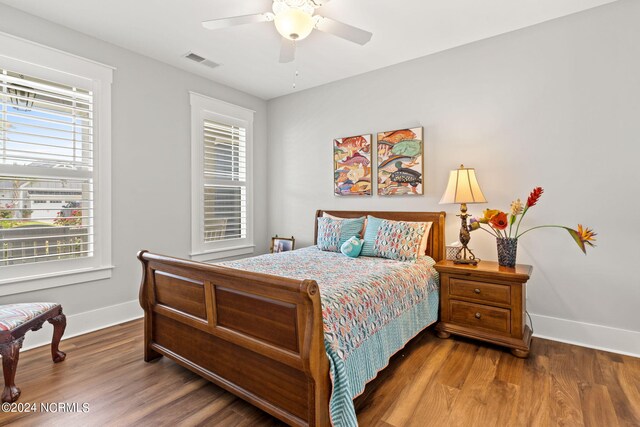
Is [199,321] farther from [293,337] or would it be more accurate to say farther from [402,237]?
[402,237]

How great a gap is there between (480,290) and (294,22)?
250 cm

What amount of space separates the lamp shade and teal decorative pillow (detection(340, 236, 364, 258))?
0.92 metres

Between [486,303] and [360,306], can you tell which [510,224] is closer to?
[486,303]

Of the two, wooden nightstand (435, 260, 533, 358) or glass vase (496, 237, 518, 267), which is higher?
glass vase (496, 237, 518, 267)

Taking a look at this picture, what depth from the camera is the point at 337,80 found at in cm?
408

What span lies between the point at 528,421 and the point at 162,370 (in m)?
2.36

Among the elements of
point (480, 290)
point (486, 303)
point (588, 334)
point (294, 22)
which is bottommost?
point (588, 334)

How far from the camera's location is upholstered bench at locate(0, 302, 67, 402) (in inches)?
76.0

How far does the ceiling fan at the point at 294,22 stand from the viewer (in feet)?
6.82

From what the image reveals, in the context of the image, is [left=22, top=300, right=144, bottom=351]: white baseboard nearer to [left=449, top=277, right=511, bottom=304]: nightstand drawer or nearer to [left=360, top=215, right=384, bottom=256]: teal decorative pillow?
[left=360, top=215, right=384, bottom=256]: teal decorative pillow

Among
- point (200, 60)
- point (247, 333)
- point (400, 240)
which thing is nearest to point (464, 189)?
point (400, 240)

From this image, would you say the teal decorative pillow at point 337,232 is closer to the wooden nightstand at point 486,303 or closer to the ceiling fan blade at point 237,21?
the wooden nightstand at point 486,303

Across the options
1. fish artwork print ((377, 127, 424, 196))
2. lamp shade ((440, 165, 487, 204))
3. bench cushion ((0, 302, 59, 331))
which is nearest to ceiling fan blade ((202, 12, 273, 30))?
fish artwork print ((377, 127, 424, 196))

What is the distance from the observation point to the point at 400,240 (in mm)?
3113
